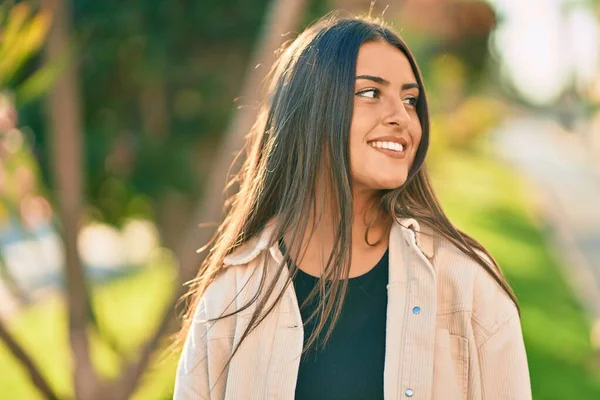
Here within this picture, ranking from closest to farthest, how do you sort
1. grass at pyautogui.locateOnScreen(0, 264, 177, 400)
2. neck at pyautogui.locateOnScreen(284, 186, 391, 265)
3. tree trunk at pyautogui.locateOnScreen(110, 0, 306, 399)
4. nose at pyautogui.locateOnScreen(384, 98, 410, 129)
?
nose at pyautogui.locateOnScreen(384, 98, 410, 129) < neck at pyautogui.locateOnScreen(284, 186, 391, 265) < tree trunk at pyautogui.locateOnScreen(110, 0, 306, 399) < grass at pyautogui.locateOnScreen(0, 264, 177, 400)

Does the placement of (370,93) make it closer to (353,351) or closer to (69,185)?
(353,351)

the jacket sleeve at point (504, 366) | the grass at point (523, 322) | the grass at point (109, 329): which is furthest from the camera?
the grass at point (109, 329)

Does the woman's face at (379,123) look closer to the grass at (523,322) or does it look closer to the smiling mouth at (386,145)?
the smiling mouth at (386,145)

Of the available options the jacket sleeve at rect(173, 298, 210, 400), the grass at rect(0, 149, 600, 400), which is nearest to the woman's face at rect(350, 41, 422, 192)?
the jacket sleeve at rect(173, 298, 210, 400)

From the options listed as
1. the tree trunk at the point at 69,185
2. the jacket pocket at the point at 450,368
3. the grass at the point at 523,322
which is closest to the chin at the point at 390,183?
the jacket pocket at the point at 450,368

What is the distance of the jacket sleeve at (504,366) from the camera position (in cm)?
211

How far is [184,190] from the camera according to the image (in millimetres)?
7648

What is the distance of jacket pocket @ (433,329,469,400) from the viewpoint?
83.9 inches

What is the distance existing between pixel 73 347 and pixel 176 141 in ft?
11.0

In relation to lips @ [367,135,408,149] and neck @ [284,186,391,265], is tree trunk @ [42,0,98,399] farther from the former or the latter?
lips @ [367,135,408,149]

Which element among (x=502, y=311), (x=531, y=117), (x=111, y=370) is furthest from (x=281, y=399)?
(x=531, y=117)

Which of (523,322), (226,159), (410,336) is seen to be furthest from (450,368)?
(523,322)

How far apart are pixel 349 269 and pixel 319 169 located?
0.26m

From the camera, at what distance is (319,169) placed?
2.34 m
